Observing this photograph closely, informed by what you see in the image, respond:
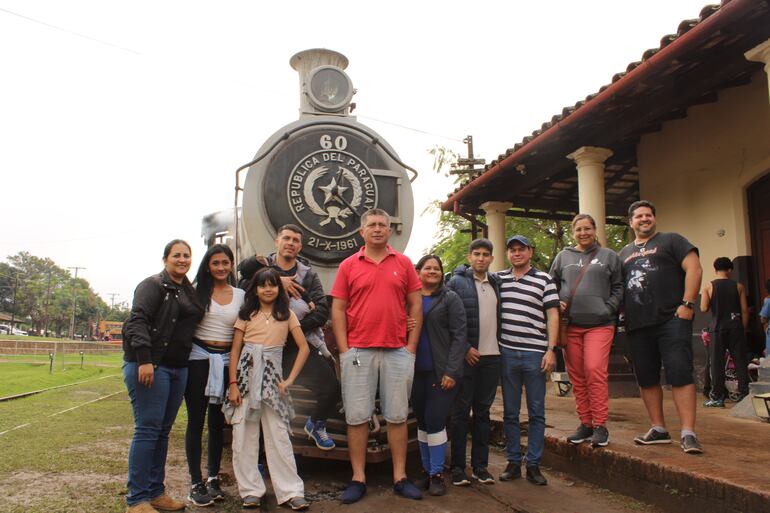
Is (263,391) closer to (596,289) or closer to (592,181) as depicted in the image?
(596,289)

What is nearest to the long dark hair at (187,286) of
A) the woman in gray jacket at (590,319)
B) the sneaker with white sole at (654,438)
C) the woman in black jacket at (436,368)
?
the woman in black jacket at (436,368)

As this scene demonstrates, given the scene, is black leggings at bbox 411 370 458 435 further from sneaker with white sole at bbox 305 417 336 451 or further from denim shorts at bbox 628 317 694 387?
denim shorts at bbox 628 317 694 387

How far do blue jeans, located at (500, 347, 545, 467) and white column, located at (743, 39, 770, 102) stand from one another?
11.2 ft

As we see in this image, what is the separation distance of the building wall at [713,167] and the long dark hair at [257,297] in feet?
19.7

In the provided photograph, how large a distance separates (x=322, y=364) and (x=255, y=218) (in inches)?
44.7

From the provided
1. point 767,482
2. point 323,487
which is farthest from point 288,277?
point 767,482

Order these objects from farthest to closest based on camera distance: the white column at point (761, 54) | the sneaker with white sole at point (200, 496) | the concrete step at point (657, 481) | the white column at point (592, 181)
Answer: the white column at point (592, 181)
the white column at point (761, 54)
the sneaker with white sole at point (200, 496)
the concrete step at point (657, 481)

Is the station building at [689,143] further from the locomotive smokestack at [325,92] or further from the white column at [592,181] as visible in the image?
the locomotive smokestack at [325,92]

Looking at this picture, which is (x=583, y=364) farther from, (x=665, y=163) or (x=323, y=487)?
(x=665, y=163)

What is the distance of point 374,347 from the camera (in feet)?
12.4

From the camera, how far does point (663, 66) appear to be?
18.8 ft

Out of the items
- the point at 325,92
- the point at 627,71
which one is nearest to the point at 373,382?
Answer: the point at 325,92

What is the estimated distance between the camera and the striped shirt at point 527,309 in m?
A: 4.13

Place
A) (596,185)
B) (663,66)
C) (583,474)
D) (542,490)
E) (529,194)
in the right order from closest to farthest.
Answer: (542,490), (583,474), (663,66), (596,185), (529,194)
